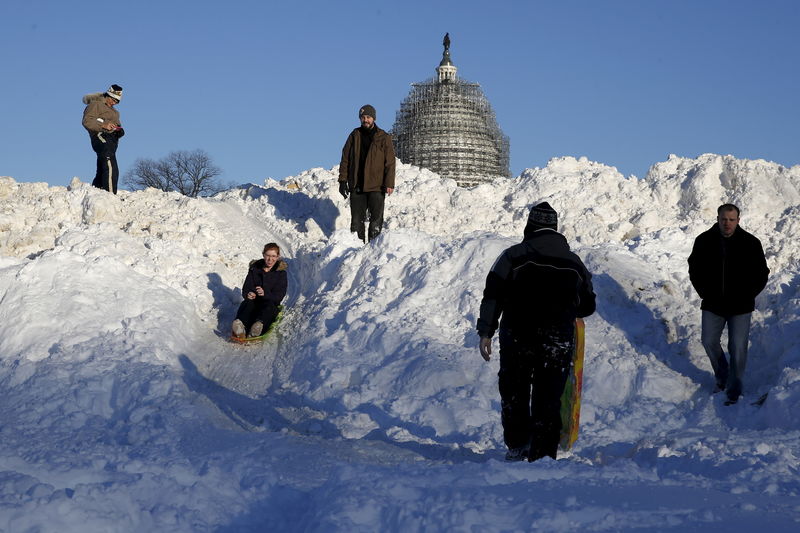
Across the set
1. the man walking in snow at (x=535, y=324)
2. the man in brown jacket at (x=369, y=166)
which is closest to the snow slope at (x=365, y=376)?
the man walking in snow at (x=535, y=324)

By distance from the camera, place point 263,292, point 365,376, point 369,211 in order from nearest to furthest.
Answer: point 365,376, point 263,292, point 369,211

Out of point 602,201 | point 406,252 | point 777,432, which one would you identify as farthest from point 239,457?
point 602,201

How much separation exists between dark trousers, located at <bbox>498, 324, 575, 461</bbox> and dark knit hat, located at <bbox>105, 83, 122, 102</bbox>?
382 inches

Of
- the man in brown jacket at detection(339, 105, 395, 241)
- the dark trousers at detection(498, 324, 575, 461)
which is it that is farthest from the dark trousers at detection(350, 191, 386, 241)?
the dark trousers at detection(498, 324, 575, 461)

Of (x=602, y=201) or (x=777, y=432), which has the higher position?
(x=602, y=201)

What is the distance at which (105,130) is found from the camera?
1256 cm

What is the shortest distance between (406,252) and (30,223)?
536cm

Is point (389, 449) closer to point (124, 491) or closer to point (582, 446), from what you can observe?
point (582, 446)

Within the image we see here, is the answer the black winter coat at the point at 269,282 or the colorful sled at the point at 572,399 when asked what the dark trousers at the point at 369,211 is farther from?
the colorful sled at the point at 572,399

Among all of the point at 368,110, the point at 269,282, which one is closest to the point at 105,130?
the point at 368,110

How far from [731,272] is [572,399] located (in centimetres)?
194

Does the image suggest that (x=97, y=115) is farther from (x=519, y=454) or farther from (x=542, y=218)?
(x=519, y=454)

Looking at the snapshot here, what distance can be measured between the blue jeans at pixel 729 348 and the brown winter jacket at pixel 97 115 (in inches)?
371

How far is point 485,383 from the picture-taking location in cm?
668
